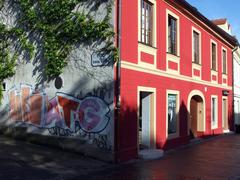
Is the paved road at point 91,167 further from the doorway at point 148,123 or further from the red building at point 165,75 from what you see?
the red building at point 165,75

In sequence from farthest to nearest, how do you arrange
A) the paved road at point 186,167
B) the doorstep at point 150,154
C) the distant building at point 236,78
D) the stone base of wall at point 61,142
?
1. the distant building at point 236,78
2. the doorstep at point 150,154
3. the stone base of wall at point 61,142
4. the paved road at point 186,167

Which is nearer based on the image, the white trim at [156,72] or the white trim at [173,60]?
the white trim at [156,72]

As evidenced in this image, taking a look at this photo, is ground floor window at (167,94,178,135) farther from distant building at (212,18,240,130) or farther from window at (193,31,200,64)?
distant building at (212,18,240,130)

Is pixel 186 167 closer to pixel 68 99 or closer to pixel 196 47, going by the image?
pixel 68 99

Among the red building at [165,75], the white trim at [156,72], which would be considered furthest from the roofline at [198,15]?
the white trim at [156,72]

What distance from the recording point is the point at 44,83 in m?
13.4

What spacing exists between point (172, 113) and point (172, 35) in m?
3.26

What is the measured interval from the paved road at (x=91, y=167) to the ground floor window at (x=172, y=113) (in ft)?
7.86

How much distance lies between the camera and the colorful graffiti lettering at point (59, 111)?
Result: 39.3 ft

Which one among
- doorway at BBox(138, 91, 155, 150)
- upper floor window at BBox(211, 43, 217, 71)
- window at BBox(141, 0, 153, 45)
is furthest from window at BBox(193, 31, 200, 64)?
doorway at BBox(138, 91, 155, 150)

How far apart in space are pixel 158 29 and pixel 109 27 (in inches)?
129

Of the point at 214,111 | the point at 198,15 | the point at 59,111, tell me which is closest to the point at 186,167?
the point at 59,111

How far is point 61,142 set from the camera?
1262cm

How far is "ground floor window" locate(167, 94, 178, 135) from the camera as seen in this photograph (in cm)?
1611
